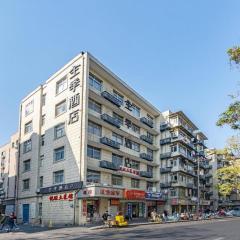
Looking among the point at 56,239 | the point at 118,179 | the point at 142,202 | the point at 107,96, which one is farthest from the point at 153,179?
the point at 56,239

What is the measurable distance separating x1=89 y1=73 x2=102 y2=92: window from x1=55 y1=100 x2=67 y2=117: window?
422 cm

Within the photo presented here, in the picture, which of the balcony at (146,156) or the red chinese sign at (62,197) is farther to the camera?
the balcony at (146,156)

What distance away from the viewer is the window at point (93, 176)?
145ft

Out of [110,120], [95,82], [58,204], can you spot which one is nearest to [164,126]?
[110,120]

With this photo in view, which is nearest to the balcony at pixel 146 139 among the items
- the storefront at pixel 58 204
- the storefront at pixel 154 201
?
the storefront at pixel 154 201

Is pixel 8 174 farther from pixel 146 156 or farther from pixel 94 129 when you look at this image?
pixel 94 129

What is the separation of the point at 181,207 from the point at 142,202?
60.0ft

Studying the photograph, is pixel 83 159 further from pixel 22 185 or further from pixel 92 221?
pixel 22 185

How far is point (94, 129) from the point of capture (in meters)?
46.3

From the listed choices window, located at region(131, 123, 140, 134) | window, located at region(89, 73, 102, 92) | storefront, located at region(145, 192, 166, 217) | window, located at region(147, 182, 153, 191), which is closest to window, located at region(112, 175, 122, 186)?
storefront, located at region(145, 192, 166, 217)

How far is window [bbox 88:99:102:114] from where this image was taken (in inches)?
1812

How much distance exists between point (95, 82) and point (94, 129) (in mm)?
5927

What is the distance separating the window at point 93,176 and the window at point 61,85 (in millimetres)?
11193

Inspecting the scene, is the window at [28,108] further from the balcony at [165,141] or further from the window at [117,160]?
the balcony at [165,141]
